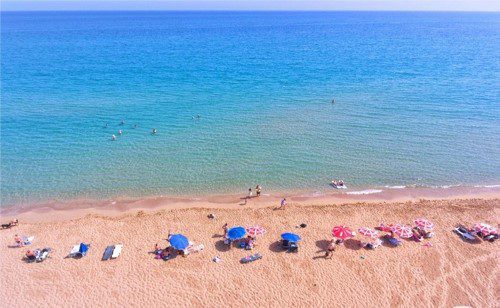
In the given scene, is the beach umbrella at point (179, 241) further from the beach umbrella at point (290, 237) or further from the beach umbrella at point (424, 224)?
the beach umbrella at point (424, 224)

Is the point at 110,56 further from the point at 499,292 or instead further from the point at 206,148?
the point at 499,292

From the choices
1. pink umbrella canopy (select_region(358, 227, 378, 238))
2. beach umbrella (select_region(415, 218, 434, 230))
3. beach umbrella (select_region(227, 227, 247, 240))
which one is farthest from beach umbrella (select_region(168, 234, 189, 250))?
beach umbrella (select_region(415, 218, 434, 230))

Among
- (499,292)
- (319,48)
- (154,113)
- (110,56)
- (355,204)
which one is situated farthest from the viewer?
(319,48)

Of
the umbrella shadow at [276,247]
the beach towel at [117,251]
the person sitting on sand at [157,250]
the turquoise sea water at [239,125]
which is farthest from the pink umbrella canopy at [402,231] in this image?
the beach towel at [117,251]

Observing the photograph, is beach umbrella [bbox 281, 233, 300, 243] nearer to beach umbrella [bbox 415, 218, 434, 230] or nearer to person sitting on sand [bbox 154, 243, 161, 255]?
person sitting on sand [bbox 154, 243, 161, 255]

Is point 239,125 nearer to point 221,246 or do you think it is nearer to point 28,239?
point 221,246

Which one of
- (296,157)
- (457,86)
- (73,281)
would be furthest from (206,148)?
(457,86)
